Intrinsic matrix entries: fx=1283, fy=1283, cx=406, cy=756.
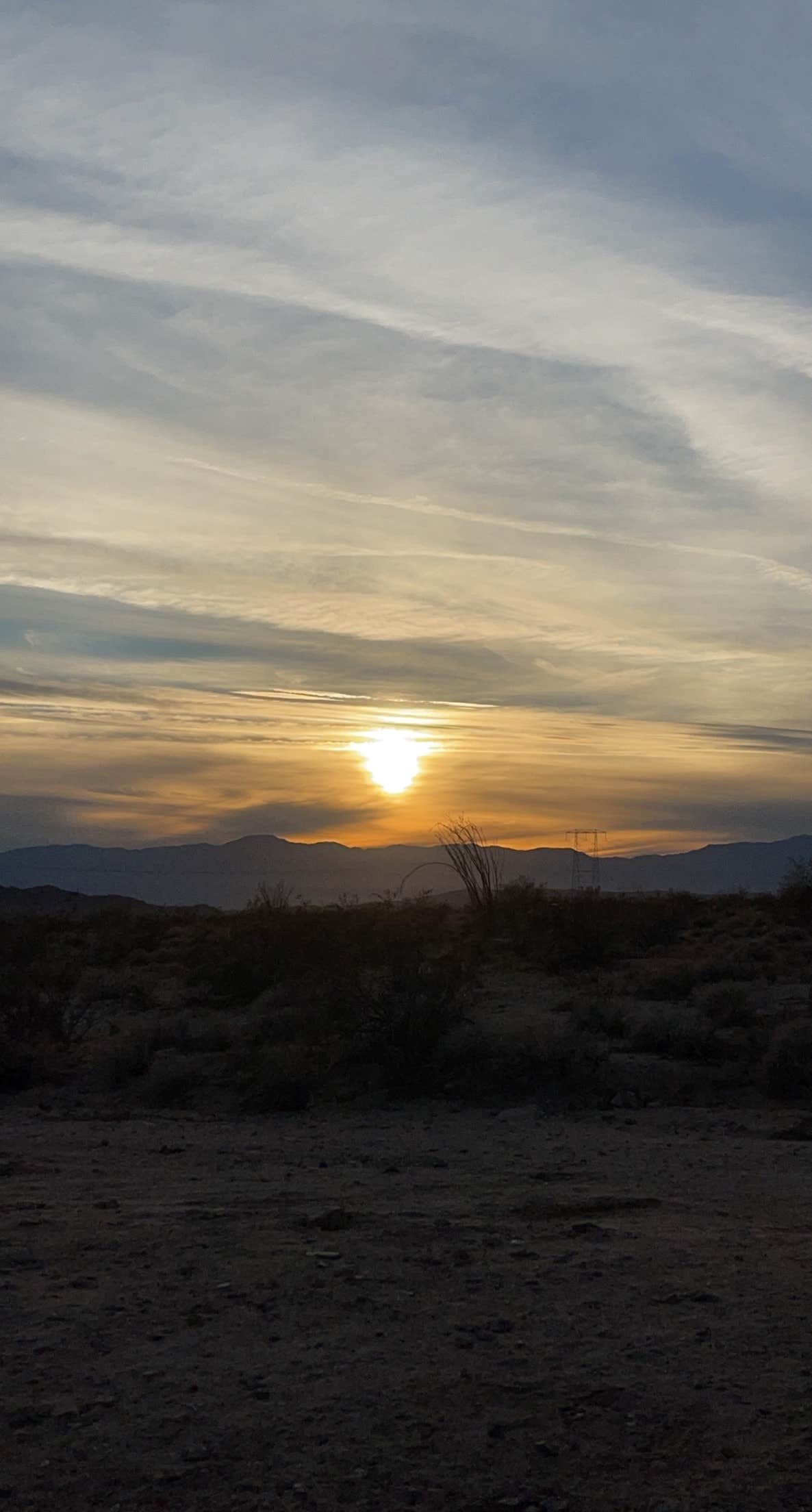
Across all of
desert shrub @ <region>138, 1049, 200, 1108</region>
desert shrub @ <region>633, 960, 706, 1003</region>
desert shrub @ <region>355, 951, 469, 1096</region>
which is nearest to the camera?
desert shrub @ <region>138, 1049, 200, 1108</region>

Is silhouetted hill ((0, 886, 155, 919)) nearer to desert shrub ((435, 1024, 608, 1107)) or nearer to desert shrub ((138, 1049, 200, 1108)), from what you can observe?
desert shrub ((138, 1049, 200, 1108))

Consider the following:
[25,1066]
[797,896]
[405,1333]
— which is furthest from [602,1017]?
[797,896]

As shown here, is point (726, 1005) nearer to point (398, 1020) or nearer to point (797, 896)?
point (398, 1020)

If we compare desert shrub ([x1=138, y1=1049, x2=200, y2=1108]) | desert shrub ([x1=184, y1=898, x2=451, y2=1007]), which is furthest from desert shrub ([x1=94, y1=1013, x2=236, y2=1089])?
desert shrub ([x1=184, y1=898, x2=451, y2=1007])

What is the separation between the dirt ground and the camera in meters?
4.94

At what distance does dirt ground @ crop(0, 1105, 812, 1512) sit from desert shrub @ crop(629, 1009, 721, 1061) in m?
5.30

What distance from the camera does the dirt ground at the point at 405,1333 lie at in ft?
16.2

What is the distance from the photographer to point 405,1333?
6.41 m

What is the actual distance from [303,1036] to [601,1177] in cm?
678

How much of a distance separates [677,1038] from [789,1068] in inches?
89.3

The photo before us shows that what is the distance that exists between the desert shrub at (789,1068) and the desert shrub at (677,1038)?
3.32 ft

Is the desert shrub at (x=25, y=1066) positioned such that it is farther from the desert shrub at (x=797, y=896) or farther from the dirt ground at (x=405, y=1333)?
the desert shrub at (x=797, y=896)

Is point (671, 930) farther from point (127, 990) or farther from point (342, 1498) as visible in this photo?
point (342, 1498)

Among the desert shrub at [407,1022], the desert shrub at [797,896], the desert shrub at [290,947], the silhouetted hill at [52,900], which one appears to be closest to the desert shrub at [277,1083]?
the desert shrub at [407,1022]
